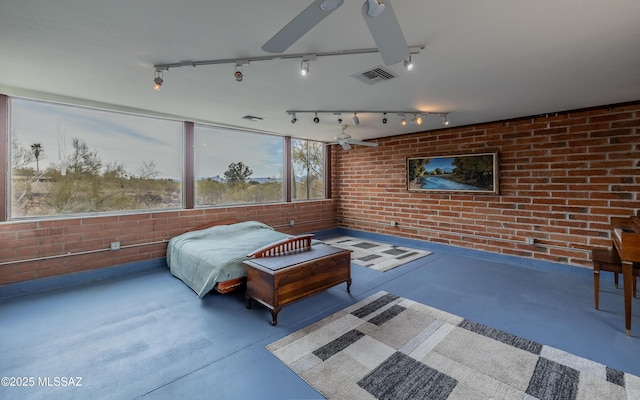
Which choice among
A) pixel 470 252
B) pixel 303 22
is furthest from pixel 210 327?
pixel 470 252

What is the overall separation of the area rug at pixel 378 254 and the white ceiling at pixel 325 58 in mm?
2394

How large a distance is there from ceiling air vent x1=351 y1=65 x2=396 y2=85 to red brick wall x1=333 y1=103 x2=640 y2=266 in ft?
9.67

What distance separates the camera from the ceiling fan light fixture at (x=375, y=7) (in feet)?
3.86

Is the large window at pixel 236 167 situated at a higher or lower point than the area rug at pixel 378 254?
higher

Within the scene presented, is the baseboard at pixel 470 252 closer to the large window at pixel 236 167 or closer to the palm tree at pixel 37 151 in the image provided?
the large window at pixel 236 167

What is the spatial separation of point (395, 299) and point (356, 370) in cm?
133

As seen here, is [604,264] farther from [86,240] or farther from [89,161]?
[89,161]

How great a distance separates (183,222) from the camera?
15.0 feet

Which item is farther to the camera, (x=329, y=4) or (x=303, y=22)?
(x=303, y=22)

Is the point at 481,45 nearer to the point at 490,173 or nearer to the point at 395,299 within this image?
the point at 395,299

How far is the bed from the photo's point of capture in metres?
3.10

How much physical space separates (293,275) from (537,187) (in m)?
4.04

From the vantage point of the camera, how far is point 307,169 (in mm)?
6711

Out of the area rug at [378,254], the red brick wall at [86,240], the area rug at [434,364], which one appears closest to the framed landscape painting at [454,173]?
the area rug at [378,254]
